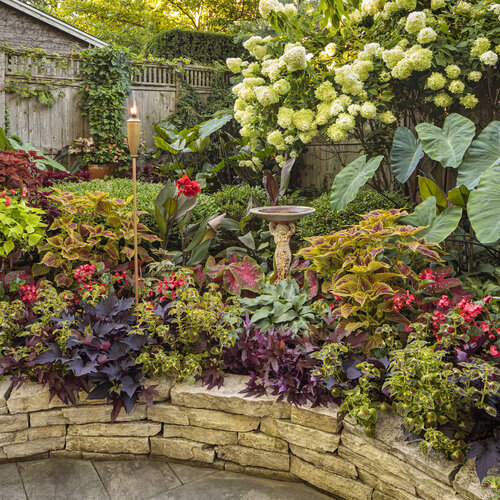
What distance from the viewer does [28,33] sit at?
9.98 meters

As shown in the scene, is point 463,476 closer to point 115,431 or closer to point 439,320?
point 439,320

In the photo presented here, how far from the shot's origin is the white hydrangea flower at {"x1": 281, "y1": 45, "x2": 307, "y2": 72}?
11.3 ft

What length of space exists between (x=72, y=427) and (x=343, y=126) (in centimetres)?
257

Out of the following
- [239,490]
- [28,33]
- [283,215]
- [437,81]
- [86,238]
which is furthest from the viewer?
[28,33]

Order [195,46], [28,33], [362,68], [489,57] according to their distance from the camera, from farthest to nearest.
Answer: [28,33]
[195,46]
[362,68]
[489,57]

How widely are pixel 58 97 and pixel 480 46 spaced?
5507mm

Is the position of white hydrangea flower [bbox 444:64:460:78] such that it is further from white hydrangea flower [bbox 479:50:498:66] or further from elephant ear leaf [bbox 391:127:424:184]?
elephant ear leaf [bbox 391:127:424:184]

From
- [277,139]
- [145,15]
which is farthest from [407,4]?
[145,15]

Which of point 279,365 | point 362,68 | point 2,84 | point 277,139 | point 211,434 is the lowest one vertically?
point 211,434

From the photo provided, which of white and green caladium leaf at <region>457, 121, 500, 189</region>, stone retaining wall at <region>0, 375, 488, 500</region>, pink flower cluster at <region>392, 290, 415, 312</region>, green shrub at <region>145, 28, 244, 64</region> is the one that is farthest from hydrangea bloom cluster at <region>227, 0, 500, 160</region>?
green shrub at <region>145, 28, 244, 64</region>

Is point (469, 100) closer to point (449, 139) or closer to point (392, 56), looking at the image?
point (392, 56)

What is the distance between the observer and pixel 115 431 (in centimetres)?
228

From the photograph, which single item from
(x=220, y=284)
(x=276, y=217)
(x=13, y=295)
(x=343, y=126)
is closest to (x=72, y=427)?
(x=13, y=295)

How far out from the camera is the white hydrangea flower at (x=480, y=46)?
322 cm
